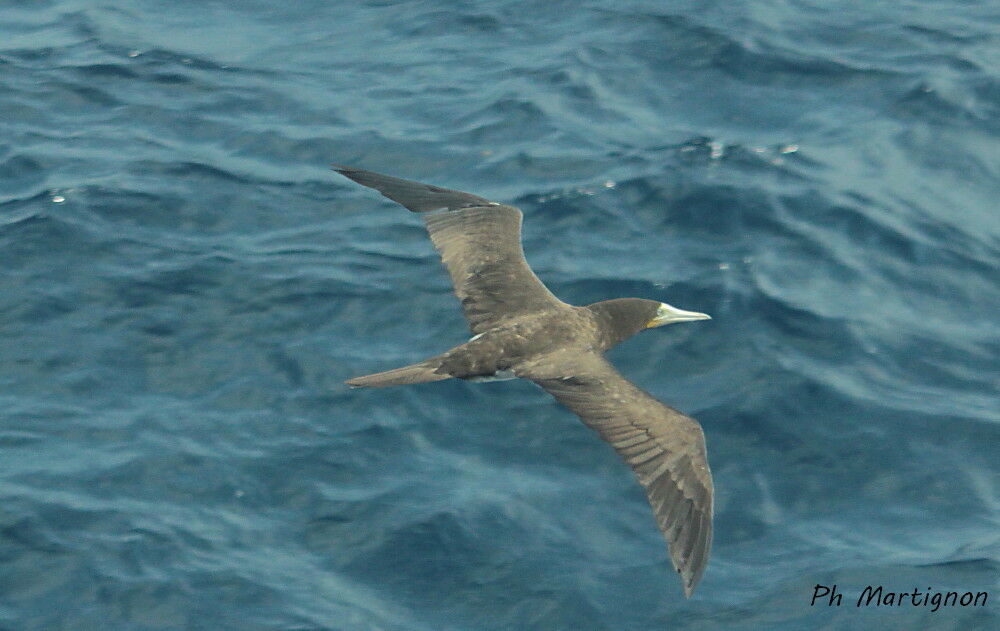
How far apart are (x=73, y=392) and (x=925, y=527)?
21.4ft

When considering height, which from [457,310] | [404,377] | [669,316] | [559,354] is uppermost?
[404,377]

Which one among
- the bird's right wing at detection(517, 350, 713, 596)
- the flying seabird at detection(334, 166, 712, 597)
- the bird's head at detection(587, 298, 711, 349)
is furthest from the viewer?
the bird's head at detection(587, 298, 711, 349)

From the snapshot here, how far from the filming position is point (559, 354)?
970 cm

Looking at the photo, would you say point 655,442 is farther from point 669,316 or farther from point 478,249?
point 478,249

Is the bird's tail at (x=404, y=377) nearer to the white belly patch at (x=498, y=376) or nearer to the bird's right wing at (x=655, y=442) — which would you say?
the white belly patch at (x=498, y=376)

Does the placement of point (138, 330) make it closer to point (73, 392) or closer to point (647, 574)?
point (73, 392)

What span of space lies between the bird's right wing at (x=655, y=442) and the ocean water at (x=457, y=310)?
0.88 m

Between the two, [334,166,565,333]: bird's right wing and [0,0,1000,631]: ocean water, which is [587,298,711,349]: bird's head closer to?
[334,166,565,333]: bird's right wing

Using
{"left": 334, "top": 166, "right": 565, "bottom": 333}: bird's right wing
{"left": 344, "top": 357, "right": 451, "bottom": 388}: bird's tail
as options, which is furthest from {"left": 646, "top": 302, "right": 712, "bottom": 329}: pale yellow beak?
{"left": 344, "top": 357, "right": 451, "bottom": 388}: bird's tail

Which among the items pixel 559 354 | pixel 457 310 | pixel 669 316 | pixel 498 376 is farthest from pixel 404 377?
pixel 457 310

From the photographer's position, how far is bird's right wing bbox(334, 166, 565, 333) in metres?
10.4

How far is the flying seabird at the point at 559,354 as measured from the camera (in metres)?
8.56

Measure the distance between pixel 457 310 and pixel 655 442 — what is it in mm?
3428

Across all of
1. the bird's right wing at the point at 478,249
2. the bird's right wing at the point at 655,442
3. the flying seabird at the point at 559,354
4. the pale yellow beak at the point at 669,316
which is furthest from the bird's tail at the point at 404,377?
the pale yellow beak at the point at 669,316
